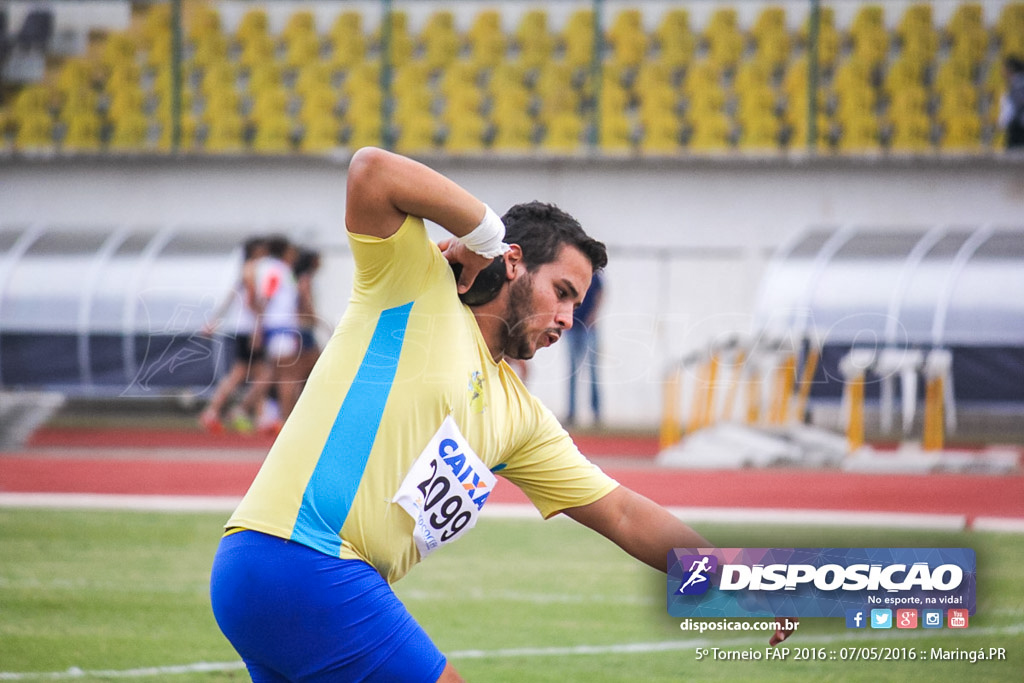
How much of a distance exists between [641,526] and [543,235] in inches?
41.2

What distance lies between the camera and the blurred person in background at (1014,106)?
1830 cm

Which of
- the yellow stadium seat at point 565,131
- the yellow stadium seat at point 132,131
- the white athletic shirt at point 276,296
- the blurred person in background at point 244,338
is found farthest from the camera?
the yellow stadium seat at point 132,131

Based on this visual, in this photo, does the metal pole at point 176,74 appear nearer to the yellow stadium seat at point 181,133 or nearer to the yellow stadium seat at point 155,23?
the yellow stadium seat at point 181,133

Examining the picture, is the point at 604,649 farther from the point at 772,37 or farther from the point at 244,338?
the point at 772,37

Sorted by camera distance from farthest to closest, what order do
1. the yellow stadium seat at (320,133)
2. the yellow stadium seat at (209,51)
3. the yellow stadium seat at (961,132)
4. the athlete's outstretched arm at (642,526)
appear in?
the yellow stadium seat at (209,51)
the yellow stadium seat at (320,133)
the yellow stadium seat at (961,132)
the athlete's outstretched arm at (642,526)

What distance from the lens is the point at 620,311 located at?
60.0 feet

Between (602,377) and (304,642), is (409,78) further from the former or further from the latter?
(304,642)

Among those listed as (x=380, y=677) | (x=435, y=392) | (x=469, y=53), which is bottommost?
(x=380, y=677)

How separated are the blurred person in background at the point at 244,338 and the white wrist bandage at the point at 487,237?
11.5 meters

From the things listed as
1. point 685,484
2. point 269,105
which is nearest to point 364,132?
point 269,105

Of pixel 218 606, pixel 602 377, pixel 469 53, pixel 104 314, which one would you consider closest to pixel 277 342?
pixel 104 314

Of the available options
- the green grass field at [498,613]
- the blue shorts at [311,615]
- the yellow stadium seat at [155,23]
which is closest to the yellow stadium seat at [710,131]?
the yellow stadium seat at [155,23]

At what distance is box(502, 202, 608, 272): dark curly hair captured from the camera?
339 centimetres

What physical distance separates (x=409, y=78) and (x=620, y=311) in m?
6.15
